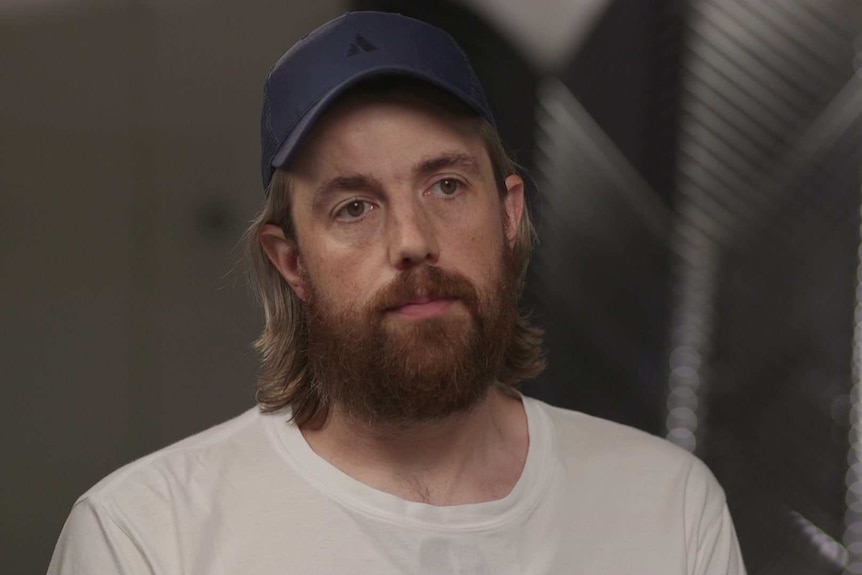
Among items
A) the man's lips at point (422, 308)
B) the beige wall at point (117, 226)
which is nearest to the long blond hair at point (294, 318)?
the man's lips at point (422, 308)

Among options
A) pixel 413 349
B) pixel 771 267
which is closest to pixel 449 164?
pixel 413 349

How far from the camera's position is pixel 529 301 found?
90.4 inches

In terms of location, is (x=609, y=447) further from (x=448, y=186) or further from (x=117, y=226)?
(x=117, y=226)

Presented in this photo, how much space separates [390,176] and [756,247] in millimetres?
1113

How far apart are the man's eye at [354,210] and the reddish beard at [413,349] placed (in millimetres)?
104

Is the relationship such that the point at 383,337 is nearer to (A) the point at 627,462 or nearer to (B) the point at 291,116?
(B) the point at 291,116

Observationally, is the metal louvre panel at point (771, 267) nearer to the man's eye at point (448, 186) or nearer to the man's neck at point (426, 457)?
the man's neck at point (426, 457)

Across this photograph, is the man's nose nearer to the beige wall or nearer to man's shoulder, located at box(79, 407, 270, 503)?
man's shoulder, located at box(79, 407, 270, 503)

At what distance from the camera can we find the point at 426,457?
5.05ft

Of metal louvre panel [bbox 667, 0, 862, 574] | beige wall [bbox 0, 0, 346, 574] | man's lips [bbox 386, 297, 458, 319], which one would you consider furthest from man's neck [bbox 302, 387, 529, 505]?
metal louvre panel [bbox 667, 0, 862, 574]

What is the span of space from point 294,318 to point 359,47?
420 mm

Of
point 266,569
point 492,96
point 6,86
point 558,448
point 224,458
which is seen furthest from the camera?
point 492,96

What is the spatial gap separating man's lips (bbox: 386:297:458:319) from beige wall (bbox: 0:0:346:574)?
2.73 feet

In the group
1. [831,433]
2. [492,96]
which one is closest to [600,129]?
[492,96]
